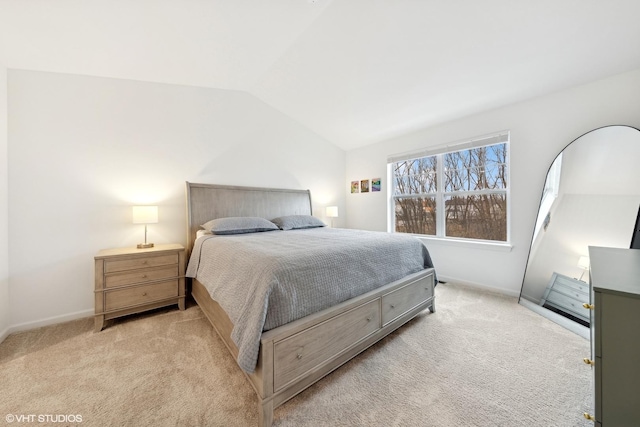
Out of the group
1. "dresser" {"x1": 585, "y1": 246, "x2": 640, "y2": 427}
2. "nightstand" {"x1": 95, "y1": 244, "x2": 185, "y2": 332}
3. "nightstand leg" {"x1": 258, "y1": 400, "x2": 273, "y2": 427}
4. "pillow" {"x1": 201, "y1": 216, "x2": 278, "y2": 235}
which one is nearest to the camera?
"dresser" {"x1": 585, "y1": 246, "x2": 640, "y2": 427}

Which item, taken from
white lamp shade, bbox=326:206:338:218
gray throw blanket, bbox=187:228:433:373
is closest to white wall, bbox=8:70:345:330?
gray throw blanket, bbox=187:228:433:373

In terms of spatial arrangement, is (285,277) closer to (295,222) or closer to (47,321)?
(295,222)

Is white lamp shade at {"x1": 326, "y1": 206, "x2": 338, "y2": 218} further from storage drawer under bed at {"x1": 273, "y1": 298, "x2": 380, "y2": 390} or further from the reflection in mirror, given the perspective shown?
the reflection in mirror

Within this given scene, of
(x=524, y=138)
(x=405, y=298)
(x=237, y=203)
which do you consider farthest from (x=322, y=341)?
(x=524, y=138)

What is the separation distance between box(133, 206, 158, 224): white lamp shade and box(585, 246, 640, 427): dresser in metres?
3.17

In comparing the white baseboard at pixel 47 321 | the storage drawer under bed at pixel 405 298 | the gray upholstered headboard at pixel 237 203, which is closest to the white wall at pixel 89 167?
the white baseboard at pixel 47 321

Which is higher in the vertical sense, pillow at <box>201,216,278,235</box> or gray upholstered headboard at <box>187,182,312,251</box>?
gray upholstered headboard at <box>187,182,312,251</box>

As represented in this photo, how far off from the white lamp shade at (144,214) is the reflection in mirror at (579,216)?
411 cm

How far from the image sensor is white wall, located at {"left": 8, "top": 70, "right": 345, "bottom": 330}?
7.21 ft

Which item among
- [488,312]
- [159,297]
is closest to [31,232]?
[159,297]

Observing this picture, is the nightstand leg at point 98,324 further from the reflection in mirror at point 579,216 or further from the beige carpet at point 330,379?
the reflection in mirror at point 579,216

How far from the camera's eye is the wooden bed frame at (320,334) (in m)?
1.21

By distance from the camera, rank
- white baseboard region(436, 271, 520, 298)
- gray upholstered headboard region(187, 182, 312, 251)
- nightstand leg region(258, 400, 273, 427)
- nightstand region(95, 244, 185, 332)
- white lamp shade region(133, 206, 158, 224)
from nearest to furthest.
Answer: nightstand leg region(258, 400, 273, 427)
nightstand region(95, 244, 185, 332)
white lamp shade region(133, 206, 158, 224)
white baseboard region(436, 271, 520, 298)
gray upholstered headboard region(187, 182, 312, 251)

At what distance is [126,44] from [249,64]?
45.2 inches
